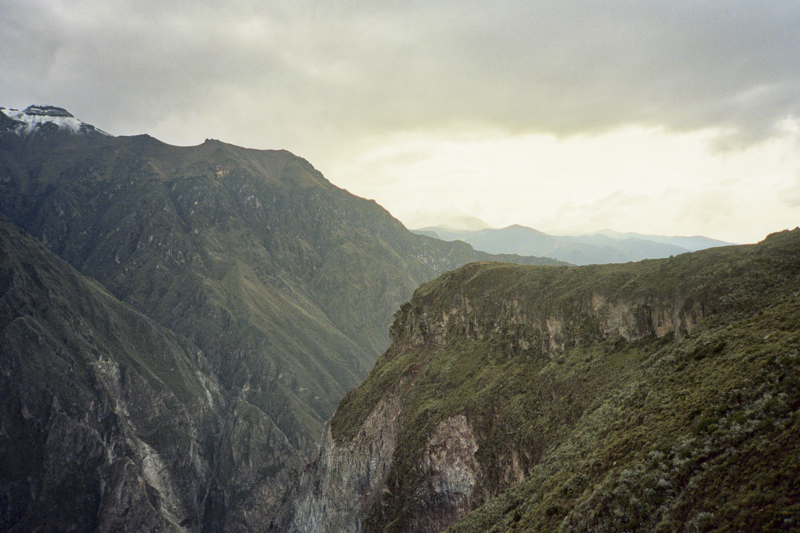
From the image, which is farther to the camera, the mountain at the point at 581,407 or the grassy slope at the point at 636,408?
the mountain at the point at 581,407

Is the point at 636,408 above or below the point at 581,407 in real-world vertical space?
above

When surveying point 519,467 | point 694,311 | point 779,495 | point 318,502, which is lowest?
point 318,502

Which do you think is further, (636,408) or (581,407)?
(581,407)

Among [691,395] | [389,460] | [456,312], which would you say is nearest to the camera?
[691,395]

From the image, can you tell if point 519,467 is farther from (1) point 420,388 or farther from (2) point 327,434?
(2) point 327,434

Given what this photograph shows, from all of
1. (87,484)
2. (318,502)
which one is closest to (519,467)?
(318,502)
